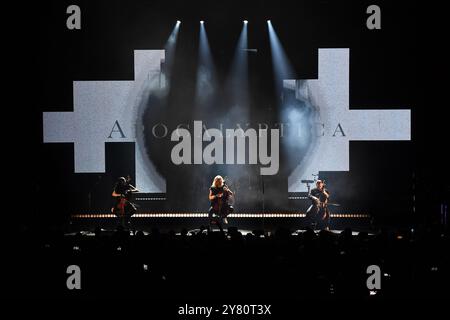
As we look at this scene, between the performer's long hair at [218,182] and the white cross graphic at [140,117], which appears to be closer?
the performer's long hair at [218,182]

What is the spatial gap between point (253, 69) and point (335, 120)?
154 cm

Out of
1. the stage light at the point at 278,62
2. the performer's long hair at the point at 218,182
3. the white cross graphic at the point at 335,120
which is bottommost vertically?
the performer's long hair at the point at 218,182

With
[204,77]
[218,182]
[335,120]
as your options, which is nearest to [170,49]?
[204,77]

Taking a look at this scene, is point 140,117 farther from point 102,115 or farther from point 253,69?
point 253,69

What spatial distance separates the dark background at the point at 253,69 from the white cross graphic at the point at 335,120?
13 cm

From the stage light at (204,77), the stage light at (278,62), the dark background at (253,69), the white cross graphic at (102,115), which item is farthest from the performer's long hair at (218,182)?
the stage light at (278,62)

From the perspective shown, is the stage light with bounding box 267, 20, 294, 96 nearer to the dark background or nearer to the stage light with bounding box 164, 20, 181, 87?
the dark background

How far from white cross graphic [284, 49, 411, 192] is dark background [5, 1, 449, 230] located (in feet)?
0.43

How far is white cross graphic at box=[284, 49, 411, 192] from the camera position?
7883 mm

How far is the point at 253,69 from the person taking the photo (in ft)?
26.5

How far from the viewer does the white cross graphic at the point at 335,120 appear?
788 cm

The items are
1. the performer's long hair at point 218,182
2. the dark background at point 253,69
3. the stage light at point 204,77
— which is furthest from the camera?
the stage light at point 204,77

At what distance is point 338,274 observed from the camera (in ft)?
10.8

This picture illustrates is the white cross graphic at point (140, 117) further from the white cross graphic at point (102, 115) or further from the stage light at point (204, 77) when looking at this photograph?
the stage light at point (204, 77)
